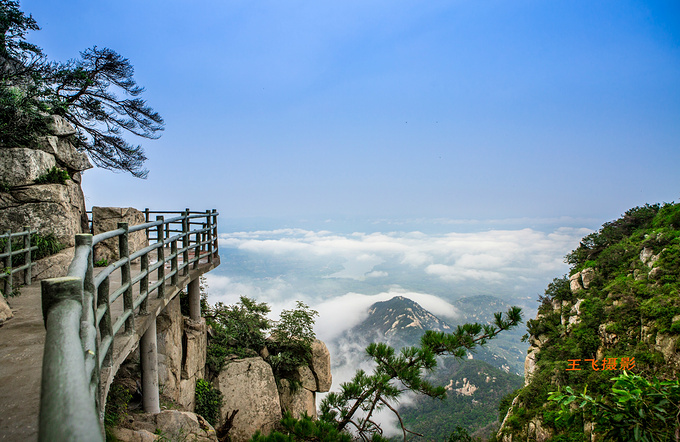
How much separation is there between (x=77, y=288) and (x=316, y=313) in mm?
9413

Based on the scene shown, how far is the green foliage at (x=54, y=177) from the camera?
8.29m

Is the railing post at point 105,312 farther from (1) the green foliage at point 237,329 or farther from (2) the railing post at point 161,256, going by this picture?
(1) the green foliage at point 237,329

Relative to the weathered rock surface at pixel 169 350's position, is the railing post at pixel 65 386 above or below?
above

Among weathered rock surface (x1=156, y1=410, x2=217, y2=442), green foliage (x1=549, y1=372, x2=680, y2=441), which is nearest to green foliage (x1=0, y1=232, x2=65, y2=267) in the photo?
weathered rock surface (x1=156, y1=410, x2=217, y2=442)

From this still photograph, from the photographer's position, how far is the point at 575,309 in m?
12.0

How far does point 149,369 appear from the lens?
6.39 metres

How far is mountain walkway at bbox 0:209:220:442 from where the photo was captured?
2.76 feet

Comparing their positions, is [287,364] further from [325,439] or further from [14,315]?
[14,315]

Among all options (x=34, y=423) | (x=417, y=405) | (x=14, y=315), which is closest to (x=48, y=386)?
(x=34, y=423)

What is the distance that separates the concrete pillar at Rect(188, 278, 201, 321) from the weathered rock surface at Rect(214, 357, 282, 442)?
167 centimetres

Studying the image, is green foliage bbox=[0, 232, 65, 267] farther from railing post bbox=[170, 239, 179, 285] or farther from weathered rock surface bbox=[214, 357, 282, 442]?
weathered rock surface bbox=[214, 357, 282, 442]

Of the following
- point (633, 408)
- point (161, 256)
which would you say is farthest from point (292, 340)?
point (633, 408)

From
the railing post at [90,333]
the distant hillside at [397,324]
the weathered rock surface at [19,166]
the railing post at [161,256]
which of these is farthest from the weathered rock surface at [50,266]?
the distant hillside at [397,324]

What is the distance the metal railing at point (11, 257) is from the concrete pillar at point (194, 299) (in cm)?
318
